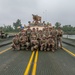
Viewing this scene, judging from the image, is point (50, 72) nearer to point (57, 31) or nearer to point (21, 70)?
point (21, 70)

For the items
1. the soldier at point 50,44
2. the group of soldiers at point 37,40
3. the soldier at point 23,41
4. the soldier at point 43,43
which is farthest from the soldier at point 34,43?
the soldier at point 50,44

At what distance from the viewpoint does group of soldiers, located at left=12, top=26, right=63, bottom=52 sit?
1917cm

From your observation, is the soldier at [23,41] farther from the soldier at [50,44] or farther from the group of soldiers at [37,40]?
the soldier at [50,44]

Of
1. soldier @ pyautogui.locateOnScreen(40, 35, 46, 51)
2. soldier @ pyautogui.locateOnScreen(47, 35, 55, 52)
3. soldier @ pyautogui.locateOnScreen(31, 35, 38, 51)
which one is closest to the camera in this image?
soldier @ pyautogui.locateOnScreen(47, 35, 55, 52)

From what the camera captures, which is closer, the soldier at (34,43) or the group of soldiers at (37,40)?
the group of soldiers at (37,40)

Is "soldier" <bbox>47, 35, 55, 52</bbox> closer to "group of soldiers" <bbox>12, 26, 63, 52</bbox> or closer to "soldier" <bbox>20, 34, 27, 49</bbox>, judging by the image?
"group of soldiers" <bbox>12, 26, 63, 52</bbox>

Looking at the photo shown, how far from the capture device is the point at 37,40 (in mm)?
19875

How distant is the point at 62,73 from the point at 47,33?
11187 mm

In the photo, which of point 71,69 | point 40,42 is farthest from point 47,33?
point 71,69

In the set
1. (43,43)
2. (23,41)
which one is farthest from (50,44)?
(23,41)

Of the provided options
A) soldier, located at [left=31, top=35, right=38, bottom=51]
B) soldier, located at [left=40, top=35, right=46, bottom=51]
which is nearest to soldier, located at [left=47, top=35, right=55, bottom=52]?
soldier, located at [left=40, top=35, right=46, bottom=51]

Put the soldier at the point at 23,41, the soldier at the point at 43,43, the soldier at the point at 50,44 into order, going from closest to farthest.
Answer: the soldier at the point at 50,44
the soldier at the point at 43,43
the soldier at the point at 23,41

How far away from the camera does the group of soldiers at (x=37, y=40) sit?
1917 cm

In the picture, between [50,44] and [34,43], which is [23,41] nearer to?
[34,43]
